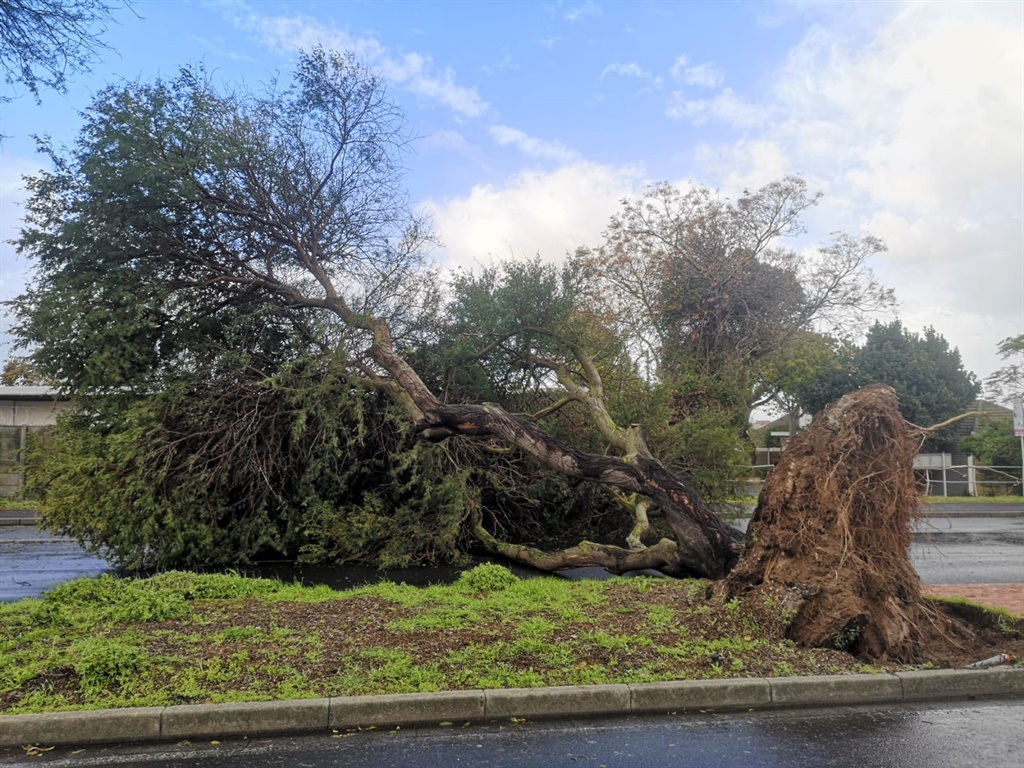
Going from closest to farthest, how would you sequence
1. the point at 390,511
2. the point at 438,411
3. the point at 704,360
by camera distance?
the point at 438,411, the point at 390,511, the point at 704,360

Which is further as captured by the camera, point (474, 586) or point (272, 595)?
point (474, 586)

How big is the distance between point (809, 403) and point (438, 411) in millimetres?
34416

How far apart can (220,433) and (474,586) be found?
542cm

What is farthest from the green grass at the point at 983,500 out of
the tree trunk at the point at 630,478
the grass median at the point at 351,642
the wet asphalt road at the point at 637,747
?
the wet asphalt road at the point at 637,747

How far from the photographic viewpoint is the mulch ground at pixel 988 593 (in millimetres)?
8445

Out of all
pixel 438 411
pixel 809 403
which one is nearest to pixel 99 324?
pixel 438 411

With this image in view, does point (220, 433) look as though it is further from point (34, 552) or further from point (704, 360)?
point (704, 360)

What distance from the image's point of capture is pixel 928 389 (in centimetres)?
3725

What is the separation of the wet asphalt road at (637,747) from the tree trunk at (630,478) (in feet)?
13.6

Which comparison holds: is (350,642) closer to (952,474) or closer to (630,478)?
(630,478)

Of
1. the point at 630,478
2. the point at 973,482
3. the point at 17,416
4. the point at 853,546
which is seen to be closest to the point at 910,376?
the point at 973,482

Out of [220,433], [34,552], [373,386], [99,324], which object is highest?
[99,324]

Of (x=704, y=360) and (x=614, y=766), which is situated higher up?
(x=704, y=360)

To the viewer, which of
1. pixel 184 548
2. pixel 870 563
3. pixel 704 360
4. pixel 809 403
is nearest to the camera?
pixel 870 563
